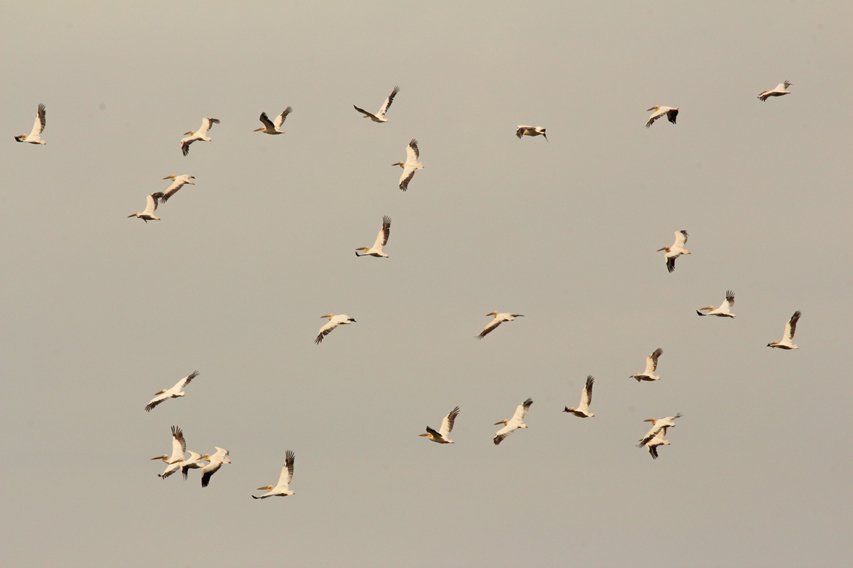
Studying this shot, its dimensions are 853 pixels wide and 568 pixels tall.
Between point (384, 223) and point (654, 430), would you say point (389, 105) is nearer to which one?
point (384, 223)

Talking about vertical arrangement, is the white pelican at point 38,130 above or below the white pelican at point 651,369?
above

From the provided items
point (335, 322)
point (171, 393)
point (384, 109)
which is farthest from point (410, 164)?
point (171, 393)

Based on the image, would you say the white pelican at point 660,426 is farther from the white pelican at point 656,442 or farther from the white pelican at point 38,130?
the white pelican at point 38,130

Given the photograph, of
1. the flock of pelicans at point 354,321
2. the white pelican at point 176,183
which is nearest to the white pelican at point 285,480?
the flock of pelicans at point 354,321

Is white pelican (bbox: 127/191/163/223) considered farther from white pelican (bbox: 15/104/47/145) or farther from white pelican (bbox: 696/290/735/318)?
white pelican (bbox: 696/290/735/318)

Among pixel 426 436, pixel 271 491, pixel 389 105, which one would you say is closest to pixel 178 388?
pixel 271 491
